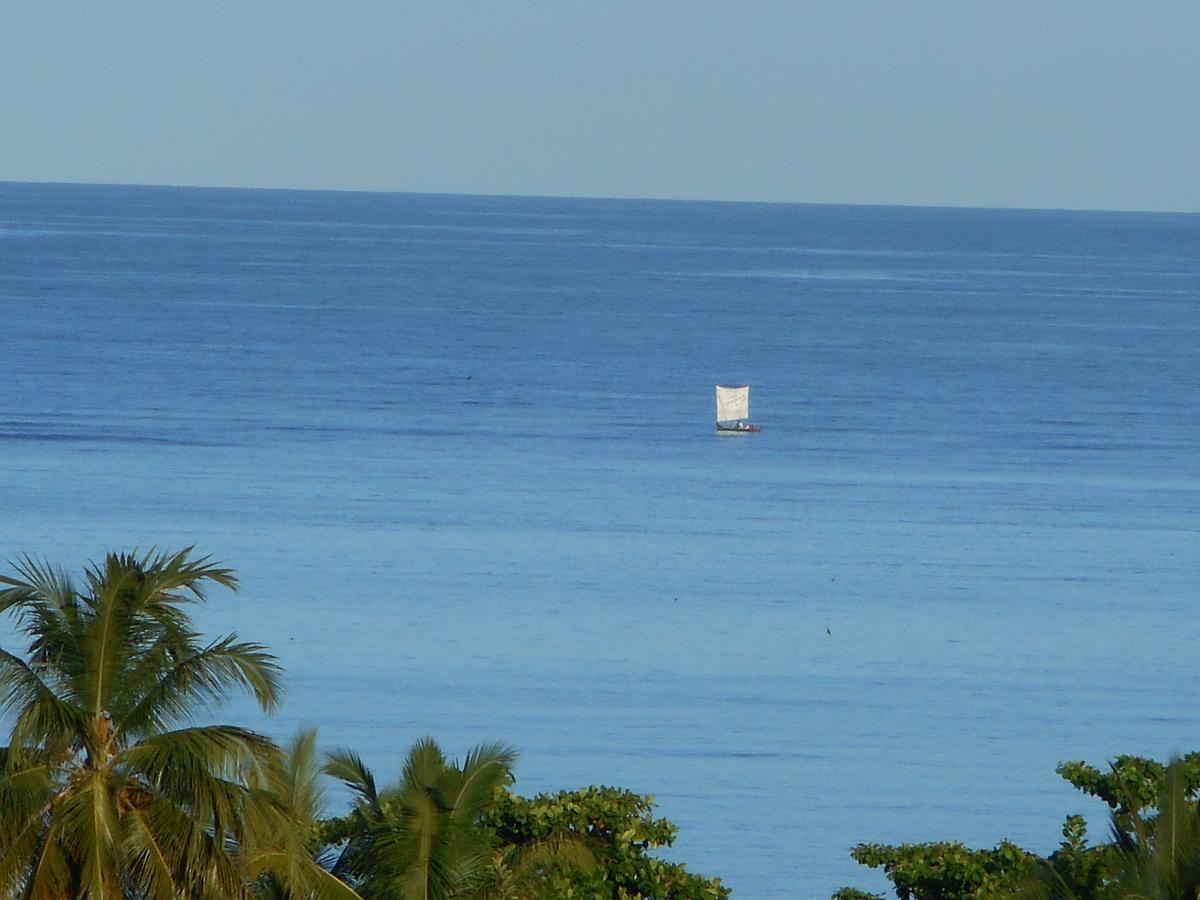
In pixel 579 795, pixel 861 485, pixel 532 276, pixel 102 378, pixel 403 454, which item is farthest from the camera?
pixel 532 276

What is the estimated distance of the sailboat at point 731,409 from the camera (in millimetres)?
82750

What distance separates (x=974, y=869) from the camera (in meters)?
20.3

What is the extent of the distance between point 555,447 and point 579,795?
56805mm

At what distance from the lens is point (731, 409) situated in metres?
83.6

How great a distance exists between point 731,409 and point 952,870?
208 ft

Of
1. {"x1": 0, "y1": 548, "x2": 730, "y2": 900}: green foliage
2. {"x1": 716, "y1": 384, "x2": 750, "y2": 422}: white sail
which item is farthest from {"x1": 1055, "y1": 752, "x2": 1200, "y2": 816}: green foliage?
{"x1": 716, "y1": 384, "x2": 750, "y2": 422}: white sail

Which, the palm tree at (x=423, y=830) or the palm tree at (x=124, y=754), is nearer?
the palm tree at (x=124, y=754)

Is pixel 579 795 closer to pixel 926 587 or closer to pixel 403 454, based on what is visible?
pixel 926 587

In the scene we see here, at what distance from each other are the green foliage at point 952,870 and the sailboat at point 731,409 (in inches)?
2409

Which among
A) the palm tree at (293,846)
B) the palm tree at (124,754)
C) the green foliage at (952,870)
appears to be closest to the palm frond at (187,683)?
the palm tree at (124,754)

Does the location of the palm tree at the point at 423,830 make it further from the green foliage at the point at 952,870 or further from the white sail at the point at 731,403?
the white sail at the point at 731,403

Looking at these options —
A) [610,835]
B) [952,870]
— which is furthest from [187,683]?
[952,870]

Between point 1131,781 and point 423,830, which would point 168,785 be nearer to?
point 423,830

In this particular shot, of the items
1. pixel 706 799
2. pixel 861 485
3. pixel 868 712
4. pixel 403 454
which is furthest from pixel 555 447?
pixel 706 799
